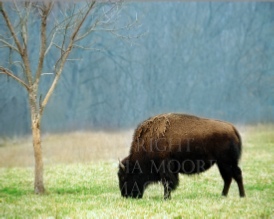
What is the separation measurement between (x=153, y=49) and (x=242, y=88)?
2832 millimetres

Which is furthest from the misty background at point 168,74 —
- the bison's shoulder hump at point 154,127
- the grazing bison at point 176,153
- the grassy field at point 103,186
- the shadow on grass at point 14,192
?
the bison's shoulder hump at point 154,127

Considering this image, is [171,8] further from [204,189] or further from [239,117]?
[204,189]

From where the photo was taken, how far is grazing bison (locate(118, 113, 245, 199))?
9117 millimetres

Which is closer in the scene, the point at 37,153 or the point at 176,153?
the point at 176,153

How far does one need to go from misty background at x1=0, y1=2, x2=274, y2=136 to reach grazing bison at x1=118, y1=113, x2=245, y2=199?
1763mm

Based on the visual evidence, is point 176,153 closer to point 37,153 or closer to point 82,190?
point 82,190

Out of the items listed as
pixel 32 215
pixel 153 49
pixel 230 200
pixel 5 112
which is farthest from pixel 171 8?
pixel 32 215

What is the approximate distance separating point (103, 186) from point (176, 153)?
→ 220 cm

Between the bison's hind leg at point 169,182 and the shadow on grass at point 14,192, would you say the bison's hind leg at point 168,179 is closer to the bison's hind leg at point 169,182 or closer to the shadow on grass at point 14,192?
the bison's hind leg at point 169,182

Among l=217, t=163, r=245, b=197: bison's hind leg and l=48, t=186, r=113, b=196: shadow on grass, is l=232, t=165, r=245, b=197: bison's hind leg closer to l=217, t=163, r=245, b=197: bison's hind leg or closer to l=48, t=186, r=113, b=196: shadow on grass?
l=217, t=163, r=245, b=197: bison's hind leg

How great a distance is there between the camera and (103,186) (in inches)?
416

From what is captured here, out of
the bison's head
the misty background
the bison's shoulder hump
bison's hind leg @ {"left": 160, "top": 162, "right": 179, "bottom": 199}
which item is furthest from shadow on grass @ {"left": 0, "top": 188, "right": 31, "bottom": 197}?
bison's hind leg @ {"left": 160, "top": 162, "right": 179, "bottom": 199}

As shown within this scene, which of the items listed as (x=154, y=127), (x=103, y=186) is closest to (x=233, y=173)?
(x=154, y=127)

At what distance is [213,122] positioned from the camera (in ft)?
30.6
